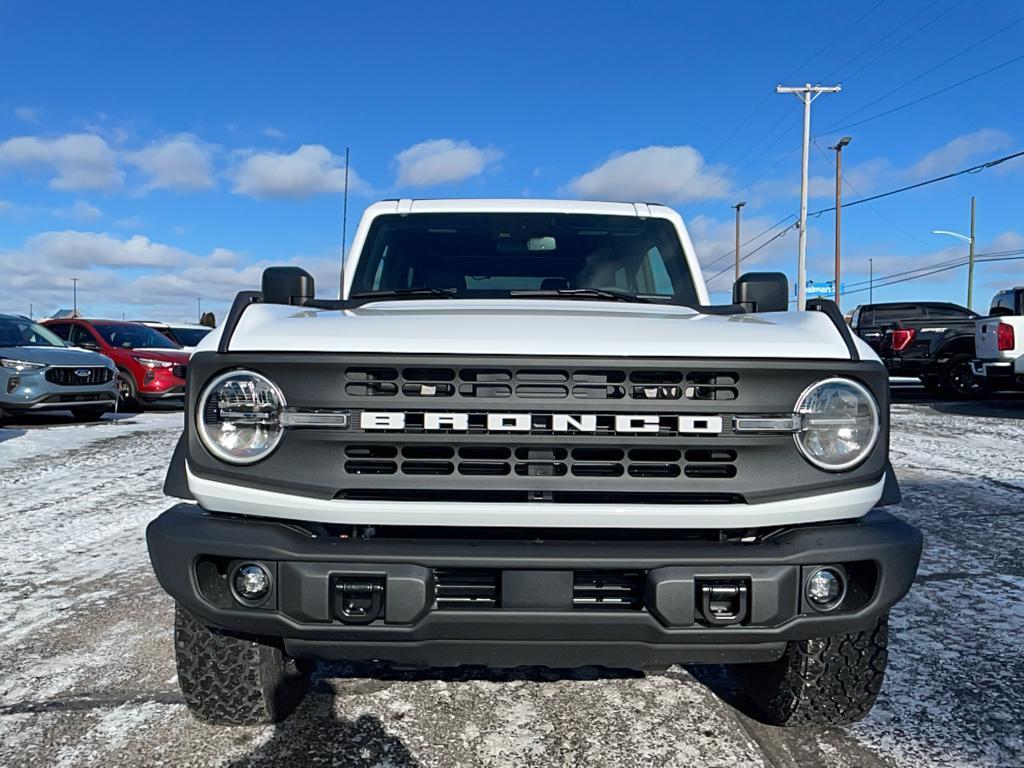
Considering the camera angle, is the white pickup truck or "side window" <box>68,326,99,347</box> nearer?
the white pickup truck

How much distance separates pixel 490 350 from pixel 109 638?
94.3 inches

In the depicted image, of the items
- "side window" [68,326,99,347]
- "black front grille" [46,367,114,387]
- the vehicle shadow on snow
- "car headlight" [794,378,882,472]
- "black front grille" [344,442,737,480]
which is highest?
"side window" [68,326,99,347]

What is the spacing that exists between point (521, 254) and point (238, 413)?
1.92 meters

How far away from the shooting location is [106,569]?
14.6ft

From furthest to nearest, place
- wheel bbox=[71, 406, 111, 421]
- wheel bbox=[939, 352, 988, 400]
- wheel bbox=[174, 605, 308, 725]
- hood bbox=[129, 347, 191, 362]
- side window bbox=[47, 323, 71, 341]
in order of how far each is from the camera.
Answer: wheel bbox=[939, 352, 988, 400], side window bbox=[47, 323, 71, 341], hood bbox=[129, 347, 191, 362], wheel bbox=[71, 406, 111, 421], wheel bbox=[174, 605, 308, 725]

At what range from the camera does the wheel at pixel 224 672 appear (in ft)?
8.03

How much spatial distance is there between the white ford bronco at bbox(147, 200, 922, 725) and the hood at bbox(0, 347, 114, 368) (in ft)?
33.0

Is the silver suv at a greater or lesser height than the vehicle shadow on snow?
greater

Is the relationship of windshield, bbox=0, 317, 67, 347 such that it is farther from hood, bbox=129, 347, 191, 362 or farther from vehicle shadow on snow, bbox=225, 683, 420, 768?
vehicle shadow on snow, bbox=225, 683, 420, 768

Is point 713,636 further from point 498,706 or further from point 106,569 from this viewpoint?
point 106,569

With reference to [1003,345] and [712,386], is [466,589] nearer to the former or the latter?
[712,386]

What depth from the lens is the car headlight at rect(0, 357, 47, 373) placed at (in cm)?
1066

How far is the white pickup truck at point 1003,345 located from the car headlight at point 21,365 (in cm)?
1416

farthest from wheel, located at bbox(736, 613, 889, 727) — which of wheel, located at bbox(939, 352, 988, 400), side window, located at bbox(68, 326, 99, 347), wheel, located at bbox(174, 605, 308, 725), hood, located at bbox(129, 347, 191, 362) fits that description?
wheel, located at bbox(939, 352, 988, 400)
